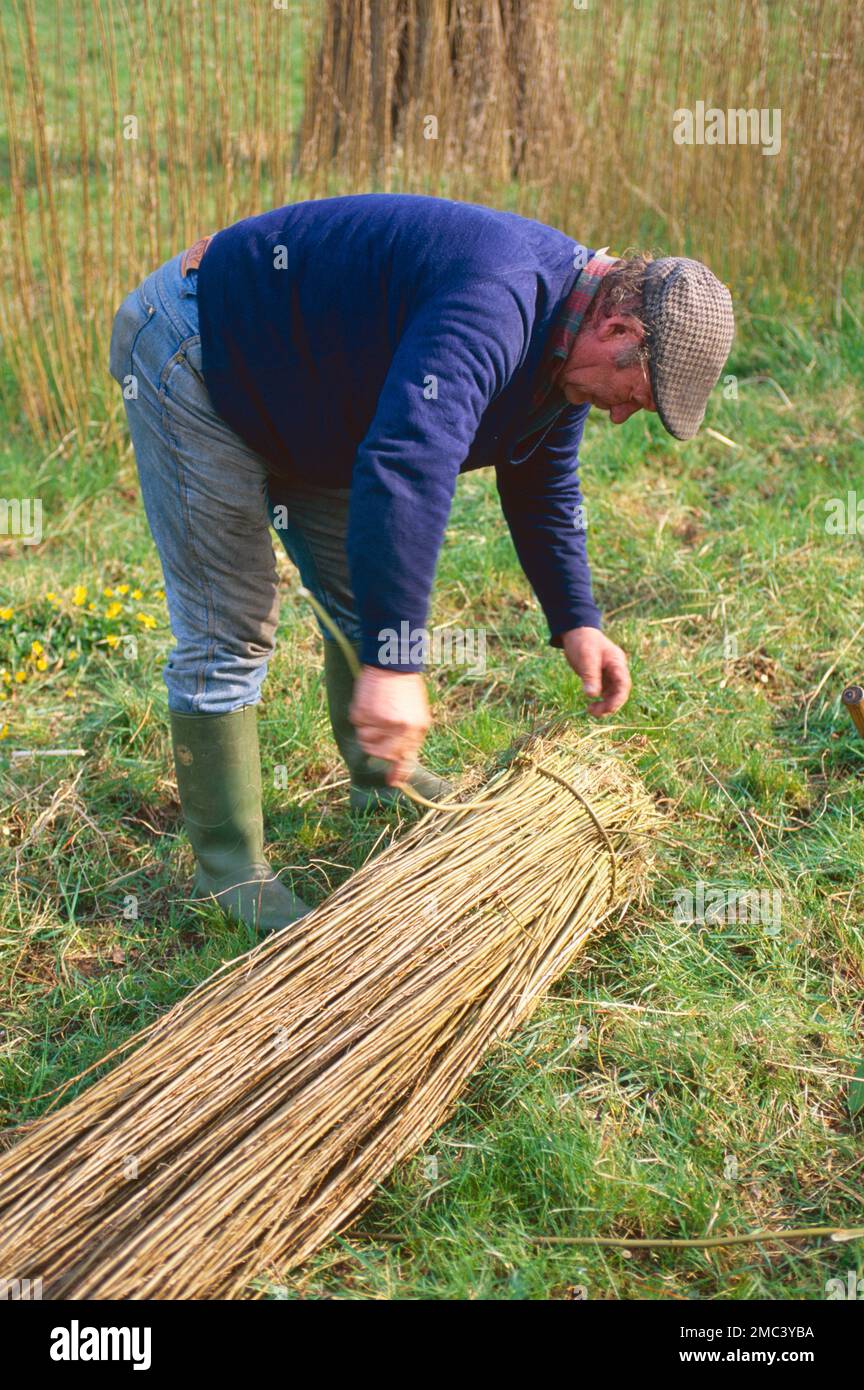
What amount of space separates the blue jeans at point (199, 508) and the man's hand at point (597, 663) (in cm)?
57

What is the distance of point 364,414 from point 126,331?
525mm

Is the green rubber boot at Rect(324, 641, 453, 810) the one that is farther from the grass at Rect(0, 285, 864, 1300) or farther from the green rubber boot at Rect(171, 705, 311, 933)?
the green rubber boot at Rect(171, 705, 311, 933)

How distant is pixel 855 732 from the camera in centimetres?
326

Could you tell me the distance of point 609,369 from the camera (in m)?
2.08

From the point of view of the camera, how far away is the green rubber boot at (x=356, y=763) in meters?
2.91

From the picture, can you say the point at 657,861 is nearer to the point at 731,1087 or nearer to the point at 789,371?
the point at 731,1087

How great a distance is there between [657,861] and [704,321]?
1.30 m

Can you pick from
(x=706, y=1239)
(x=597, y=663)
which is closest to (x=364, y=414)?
(x=597, y=663)

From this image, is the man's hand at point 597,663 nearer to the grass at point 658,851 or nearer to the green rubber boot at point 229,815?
the grass at point 658,851

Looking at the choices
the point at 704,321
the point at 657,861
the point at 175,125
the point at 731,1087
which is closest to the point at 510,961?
the point at 731,1087

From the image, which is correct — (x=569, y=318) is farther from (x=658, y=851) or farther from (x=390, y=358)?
(x=658, y=851)

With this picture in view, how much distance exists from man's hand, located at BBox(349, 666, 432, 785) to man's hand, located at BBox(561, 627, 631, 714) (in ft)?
2.47

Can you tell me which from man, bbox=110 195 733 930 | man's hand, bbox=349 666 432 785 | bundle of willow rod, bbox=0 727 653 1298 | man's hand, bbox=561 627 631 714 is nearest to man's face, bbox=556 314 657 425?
man, bbox=110 195 733 930

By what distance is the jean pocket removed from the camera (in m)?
2.29
